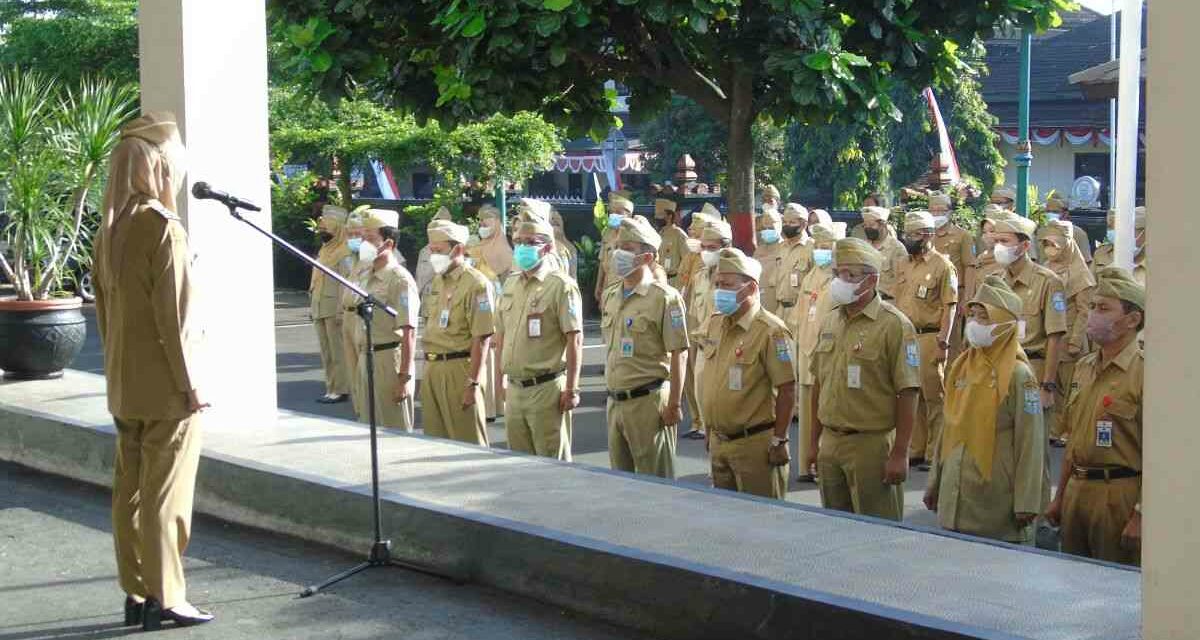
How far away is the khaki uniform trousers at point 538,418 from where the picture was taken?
10.5 m

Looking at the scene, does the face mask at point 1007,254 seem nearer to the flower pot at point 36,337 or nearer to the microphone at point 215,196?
the microphone at point 215,196

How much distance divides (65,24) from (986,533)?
23.2 meters

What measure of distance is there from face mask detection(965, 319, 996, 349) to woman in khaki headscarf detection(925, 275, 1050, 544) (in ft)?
0.06

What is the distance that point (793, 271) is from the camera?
1521cm

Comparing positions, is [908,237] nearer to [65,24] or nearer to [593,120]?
[593,120]

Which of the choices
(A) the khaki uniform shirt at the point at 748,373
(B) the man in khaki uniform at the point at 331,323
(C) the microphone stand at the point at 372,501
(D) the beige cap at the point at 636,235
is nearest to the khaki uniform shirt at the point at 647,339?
(D) the beige cap at the point at 636,235

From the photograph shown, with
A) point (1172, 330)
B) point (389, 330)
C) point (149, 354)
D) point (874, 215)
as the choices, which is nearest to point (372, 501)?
point (149, 354)

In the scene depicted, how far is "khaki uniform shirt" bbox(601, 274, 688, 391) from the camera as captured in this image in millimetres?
10070

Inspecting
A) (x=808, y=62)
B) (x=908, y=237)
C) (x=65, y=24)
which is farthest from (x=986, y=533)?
(x=65, y=24)

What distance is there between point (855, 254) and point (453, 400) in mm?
3709

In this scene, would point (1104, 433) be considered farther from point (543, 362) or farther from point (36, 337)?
point (36, 337)

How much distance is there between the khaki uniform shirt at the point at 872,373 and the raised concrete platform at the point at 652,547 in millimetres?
801

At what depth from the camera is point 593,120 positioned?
1095 centimetres

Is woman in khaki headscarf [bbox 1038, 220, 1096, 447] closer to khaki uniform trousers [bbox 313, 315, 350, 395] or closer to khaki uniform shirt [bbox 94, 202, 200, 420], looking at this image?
khaki uniform trousers [bbox 313, 315, 350, 395]
